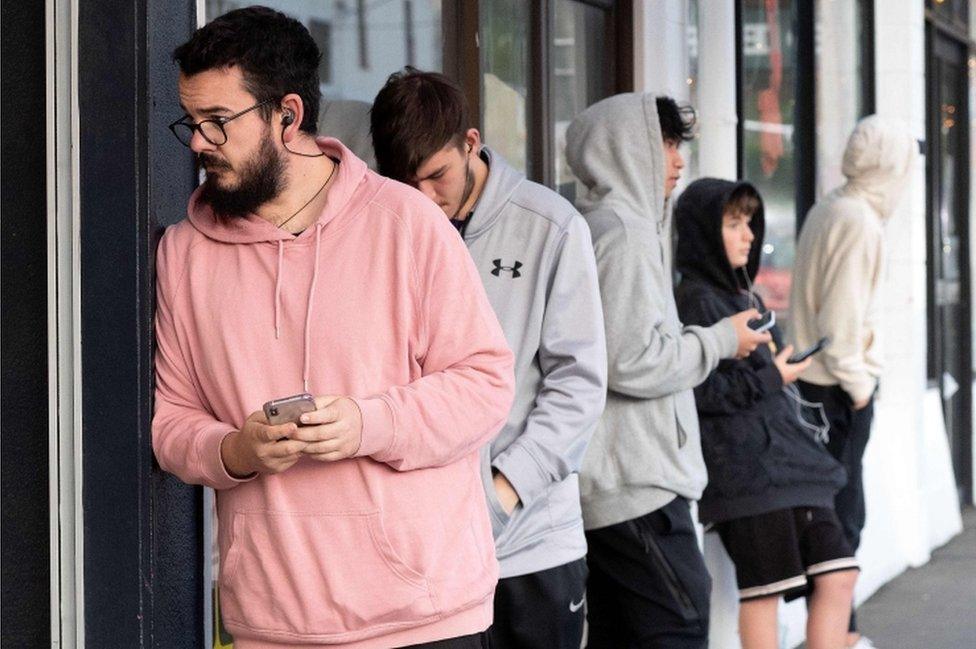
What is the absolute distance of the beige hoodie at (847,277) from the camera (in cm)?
681

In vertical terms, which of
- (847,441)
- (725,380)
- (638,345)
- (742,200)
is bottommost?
(847,441)

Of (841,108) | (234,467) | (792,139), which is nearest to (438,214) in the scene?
(234,467)

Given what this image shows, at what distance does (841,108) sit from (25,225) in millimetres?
6542

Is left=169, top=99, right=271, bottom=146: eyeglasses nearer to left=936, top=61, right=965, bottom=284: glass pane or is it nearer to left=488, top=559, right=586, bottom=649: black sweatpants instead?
left=488, top=559, right=586, bottom=649: black sweatpants

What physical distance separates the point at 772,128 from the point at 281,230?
5.55 m

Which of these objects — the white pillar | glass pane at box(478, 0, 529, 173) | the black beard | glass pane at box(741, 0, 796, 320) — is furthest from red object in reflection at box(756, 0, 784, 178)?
the black beard

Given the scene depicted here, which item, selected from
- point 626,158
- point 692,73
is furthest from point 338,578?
point 692,73

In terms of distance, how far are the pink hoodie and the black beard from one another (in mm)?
35

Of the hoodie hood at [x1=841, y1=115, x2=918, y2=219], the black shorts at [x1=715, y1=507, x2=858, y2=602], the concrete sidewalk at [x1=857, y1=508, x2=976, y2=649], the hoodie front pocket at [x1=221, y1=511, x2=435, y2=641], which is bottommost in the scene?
the concrete sidewalk at [x1=857, y1=508, x2=976, y2=649]

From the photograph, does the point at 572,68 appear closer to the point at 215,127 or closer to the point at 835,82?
the point at 215,127

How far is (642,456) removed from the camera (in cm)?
445

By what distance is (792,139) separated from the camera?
841 centimetres

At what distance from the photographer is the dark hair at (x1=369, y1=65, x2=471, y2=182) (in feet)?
11.5

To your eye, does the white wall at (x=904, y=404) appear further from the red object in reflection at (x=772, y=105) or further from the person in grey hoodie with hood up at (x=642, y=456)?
the person in grey hoodie with hood up at (x=642, y=456)
